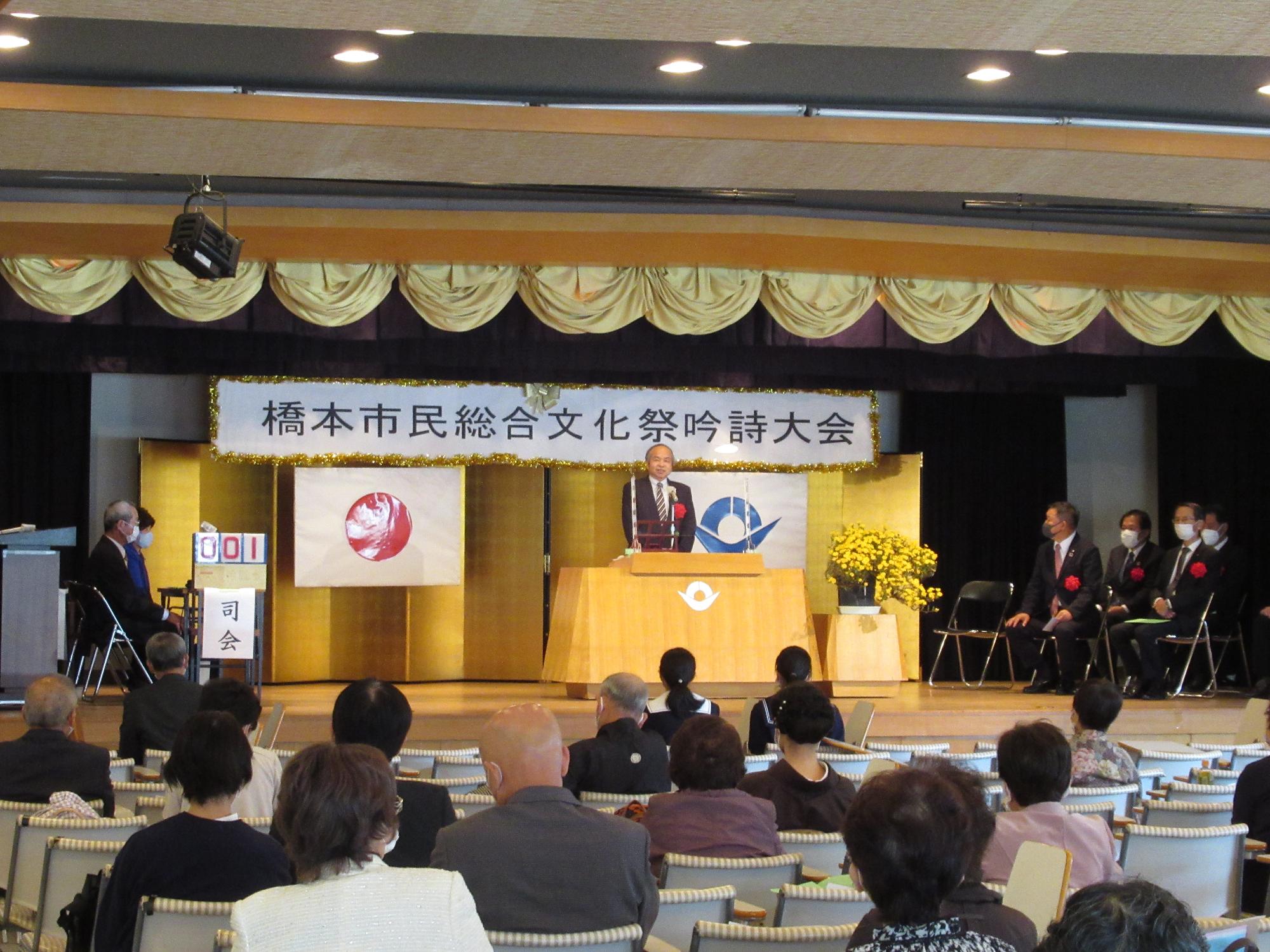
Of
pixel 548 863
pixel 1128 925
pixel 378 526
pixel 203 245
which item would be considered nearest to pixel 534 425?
pixel 378 526

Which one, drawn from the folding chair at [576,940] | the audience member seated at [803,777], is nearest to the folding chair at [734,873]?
the folding chair at [576,940]

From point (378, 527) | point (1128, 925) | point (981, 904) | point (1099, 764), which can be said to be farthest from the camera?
point (378, 527)

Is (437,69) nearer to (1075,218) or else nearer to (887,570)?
(1075,218)

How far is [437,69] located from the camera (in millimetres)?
6488

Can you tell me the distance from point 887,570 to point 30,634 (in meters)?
5.47

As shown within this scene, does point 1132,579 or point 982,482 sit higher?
point 982,482

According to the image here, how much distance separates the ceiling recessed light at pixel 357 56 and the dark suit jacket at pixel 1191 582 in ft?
21.0

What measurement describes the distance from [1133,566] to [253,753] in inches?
305

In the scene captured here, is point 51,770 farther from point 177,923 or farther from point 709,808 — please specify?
point 709,808

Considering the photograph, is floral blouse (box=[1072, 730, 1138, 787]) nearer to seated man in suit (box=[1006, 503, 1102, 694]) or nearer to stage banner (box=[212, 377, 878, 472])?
seated man in suit (box=[1006, 503, 1102, 694])

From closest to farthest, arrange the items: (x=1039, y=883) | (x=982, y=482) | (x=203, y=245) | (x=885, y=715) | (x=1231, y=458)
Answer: (x=1039, y=883) < (x=203, y=245) < (x=885, y=715) < (x=1231, y=458) < (x=982, y=482)

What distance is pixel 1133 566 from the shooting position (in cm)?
1073

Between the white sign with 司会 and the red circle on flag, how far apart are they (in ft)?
6.51

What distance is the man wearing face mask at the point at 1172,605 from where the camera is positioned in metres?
10.0
